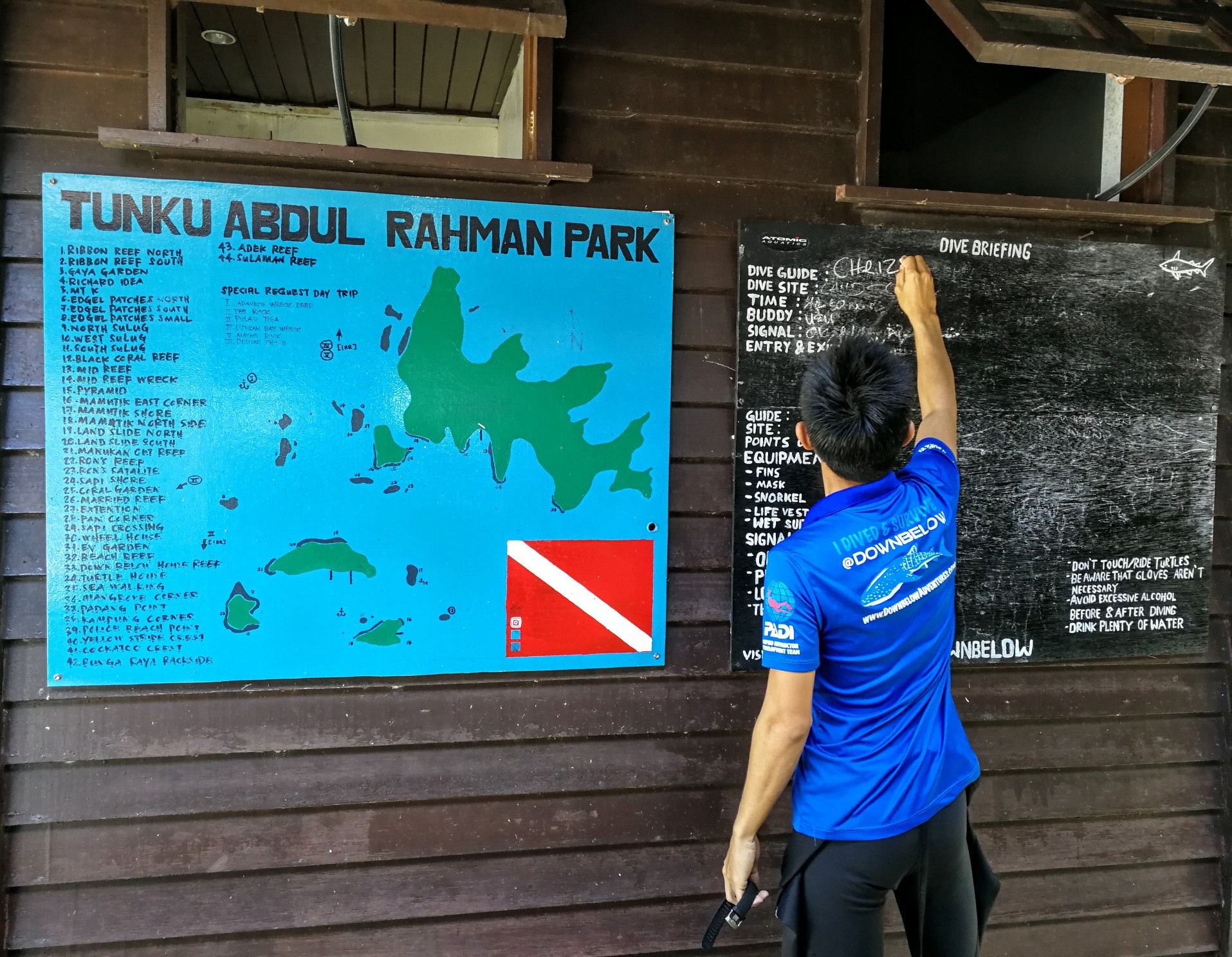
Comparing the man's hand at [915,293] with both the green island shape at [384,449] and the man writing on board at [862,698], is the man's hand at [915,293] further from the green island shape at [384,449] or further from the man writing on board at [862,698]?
the green island shape at [384,449]

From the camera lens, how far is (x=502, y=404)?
6.71 ft

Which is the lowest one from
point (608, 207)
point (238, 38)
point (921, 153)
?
point (608, 207)

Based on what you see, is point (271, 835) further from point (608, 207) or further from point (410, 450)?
point (608, 207)

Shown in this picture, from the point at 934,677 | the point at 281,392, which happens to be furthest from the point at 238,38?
the point at 934,677

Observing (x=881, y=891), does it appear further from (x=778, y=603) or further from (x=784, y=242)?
(x=784, y=242)

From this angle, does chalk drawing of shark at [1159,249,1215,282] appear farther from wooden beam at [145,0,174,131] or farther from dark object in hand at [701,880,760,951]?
wooden beam at [145,0,174,131]

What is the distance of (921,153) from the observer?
261 centimetres

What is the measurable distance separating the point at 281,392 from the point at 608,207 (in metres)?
0.94

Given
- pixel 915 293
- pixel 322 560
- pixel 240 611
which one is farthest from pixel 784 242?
pixel 240 611

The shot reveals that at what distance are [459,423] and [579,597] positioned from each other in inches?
21.3

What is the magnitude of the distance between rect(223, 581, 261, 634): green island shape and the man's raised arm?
1617mm

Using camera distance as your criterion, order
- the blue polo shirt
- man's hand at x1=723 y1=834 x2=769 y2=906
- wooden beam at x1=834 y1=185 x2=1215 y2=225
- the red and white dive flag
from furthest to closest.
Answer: wooden beam at x1=834 y1=185 x2=1215 y2=225, the red and white dive flag, man's hand at x1=723 y1=834 x2=769 y2=906, the blue polo shirt

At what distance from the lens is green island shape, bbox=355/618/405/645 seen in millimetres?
1999

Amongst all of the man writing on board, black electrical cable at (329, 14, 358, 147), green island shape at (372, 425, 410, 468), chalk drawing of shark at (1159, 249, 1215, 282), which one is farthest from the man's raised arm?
black electrical cable at (329, 14, 358, 147)
